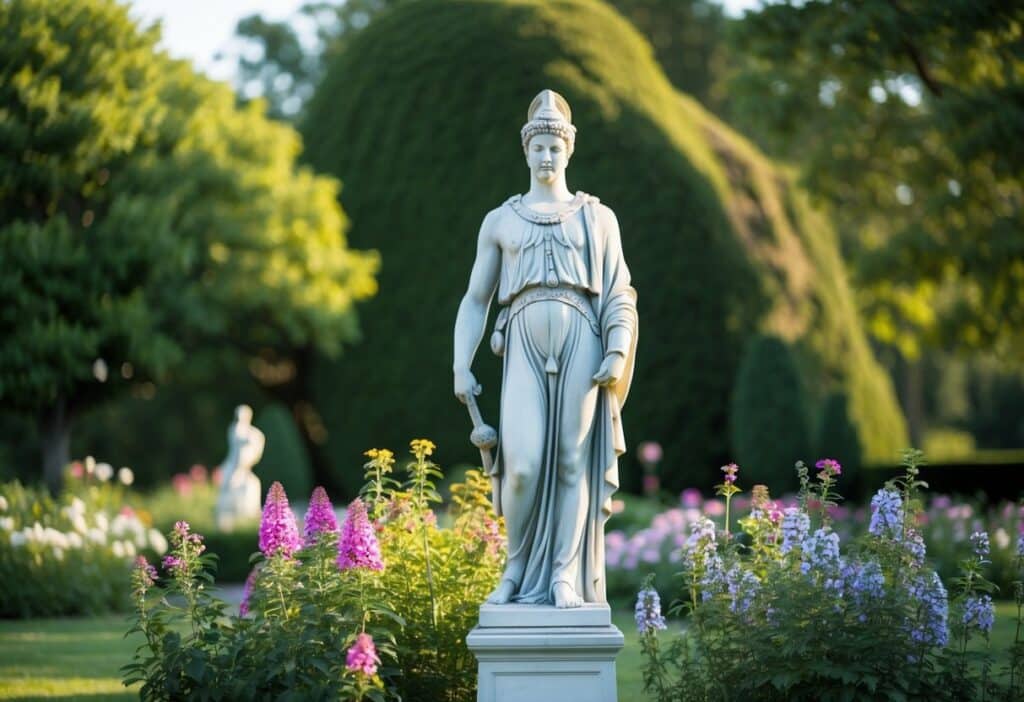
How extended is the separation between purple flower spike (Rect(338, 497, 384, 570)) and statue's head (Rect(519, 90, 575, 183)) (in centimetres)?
184

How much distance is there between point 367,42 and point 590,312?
14153 millimetres

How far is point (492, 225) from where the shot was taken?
241 inches

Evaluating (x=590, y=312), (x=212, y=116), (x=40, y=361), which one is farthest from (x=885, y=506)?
(x=212, y=116)

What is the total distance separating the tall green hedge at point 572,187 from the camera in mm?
16719

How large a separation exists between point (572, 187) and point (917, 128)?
4.56 meters

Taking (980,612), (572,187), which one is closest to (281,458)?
(572,187)

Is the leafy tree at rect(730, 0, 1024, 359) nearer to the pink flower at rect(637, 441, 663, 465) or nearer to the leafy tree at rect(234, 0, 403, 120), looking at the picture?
the pink flower at rect(637, 441, 663, 465)

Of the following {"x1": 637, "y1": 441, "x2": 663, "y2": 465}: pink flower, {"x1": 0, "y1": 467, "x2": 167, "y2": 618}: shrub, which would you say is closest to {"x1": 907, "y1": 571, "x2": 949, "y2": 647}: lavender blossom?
{"x1": 0, "y1": 467, "x2": 167, "y2": 618}: shrub

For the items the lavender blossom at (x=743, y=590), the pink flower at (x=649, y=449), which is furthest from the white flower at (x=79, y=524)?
the lavender blossom at (x=743, y=590)

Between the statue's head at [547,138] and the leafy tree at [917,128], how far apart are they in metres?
7.56

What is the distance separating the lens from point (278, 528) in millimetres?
6078

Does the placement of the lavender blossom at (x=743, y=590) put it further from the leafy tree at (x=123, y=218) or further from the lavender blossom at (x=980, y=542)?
the leafy tree at (x=123, y=218)

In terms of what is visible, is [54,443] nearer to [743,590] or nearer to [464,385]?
[464,385]

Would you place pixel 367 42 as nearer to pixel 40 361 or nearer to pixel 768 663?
pixel 40 361
